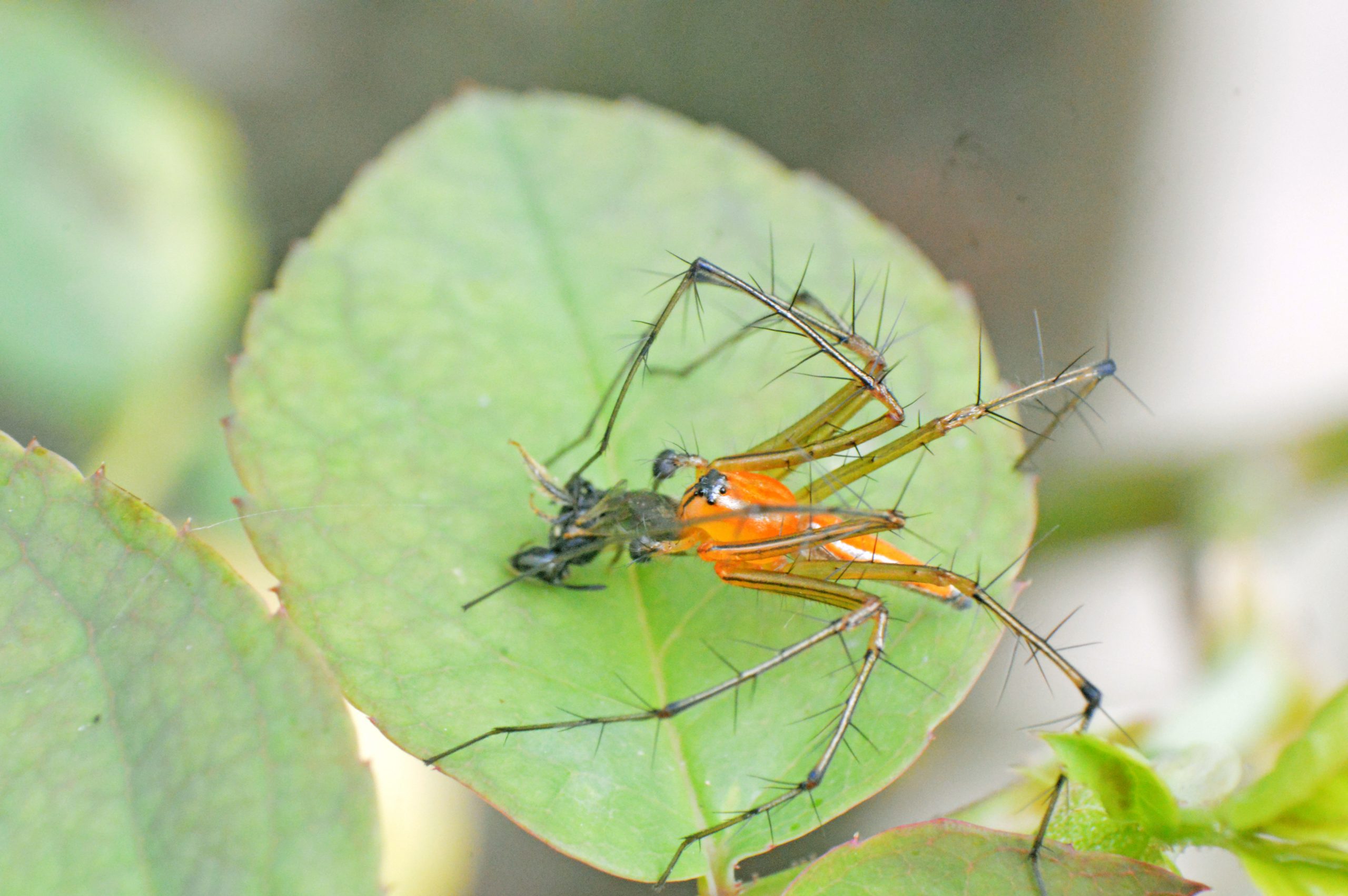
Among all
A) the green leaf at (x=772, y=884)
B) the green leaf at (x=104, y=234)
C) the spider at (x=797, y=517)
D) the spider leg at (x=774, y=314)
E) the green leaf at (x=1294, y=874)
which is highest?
the green leaf at (x=104, y=234)

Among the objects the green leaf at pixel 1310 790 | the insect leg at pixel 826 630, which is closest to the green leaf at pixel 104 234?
the insect leg at pixel 826 630

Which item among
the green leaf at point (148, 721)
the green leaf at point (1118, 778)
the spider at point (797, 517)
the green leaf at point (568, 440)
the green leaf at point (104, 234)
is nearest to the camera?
the green leaf at point (148, 721)

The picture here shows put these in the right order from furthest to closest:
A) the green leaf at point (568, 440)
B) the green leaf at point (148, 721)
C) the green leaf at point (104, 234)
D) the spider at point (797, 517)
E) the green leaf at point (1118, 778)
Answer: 1. the green leaf at point (104, 234)
2. the spider at point (797, 517)
3. the green leaf at point (568, 440)
4. the green leaf at point (1118, 778)
5. the green leaf at point (148, 721)

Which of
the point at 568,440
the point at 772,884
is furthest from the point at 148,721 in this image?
the point at 772,884

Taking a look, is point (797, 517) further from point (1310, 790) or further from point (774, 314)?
point (1310, 790)

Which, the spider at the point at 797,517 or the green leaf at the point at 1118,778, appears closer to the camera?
the green leaf at the point at 1118,778

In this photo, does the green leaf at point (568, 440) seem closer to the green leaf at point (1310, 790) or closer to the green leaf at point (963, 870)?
the green leaf at point (963, 870)

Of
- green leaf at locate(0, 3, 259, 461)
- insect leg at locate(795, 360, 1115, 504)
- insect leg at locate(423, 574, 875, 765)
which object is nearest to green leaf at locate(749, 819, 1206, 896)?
insect leg at locate(423, 574, 875, 765)
